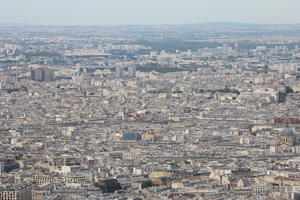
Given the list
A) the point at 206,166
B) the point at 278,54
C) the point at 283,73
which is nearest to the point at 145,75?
the point at 283,73

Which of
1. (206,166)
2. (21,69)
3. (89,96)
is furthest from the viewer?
(21,69)

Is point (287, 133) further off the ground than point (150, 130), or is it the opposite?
point (287, 133)

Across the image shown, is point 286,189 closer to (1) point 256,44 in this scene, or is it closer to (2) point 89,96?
(2) point 89,96

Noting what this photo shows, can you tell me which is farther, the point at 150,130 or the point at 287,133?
the point at 150,130

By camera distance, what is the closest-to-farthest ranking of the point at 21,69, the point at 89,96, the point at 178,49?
the point at 89,96, the point at 21,69, the point at 178,49

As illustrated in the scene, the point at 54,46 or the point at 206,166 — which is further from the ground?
the point at 206,166

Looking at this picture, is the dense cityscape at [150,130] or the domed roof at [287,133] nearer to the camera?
the dense cityscape at [150,130]

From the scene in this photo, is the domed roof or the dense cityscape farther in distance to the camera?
the domed roof

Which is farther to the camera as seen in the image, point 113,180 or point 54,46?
point 54,46
